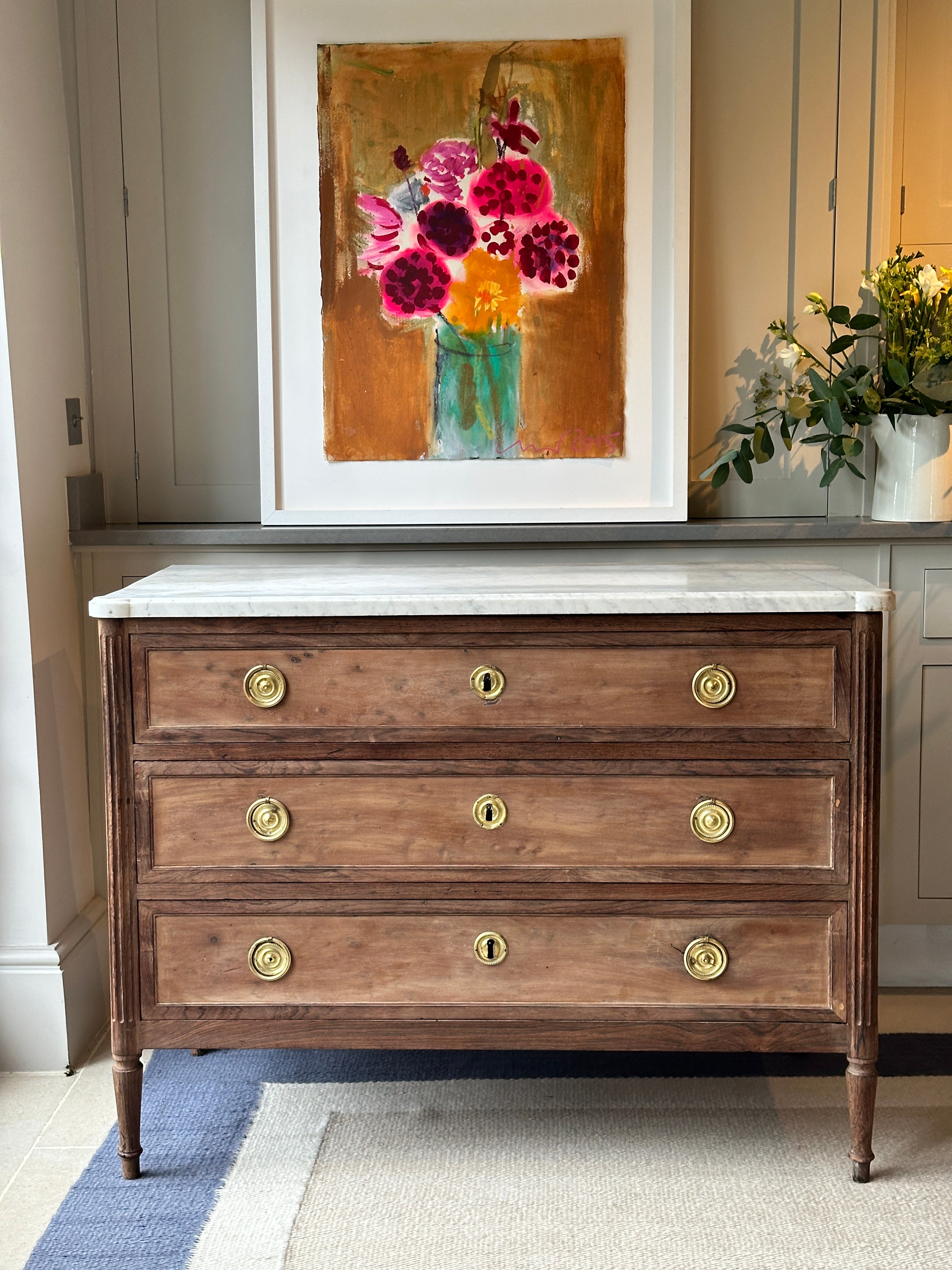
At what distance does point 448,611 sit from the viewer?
5.78 ft

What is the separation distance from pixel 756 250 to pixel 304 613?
4.54ft

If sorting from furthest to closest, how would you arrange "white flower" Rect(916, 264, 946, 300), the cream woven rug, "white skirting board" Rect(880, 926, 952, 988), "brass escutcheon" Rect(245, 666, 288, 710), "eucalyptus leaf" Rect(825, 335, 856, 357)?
"white skirting board" Rect(880, 926, 952, 988)
"eucalyptus leaf" Rect(825, 335, 856, 357)
"white flower" Rect(916, 264, 946, 300)
"brass escutcheon" Rect(245, 666, 288, 710)
the cream woven rug

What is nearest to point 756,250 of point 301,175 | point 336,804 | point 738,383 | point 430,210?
point 738,383

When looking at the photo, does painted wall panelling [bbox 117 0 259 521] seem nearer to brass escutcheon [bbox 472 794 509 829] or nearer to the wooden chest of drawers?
the wooden chest of drawers

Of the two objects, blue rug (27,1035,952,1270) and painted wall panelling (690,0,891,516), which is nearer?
blue rug (27,1035,952,1270)

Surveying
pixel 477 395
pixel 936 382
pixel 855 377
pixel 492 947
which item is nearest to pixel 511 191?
pixel 477 395

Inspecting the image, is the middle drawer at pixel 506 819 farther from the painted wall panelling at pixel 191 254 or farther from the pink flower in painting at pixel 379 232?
the pink flower in painting at pixel 379 232

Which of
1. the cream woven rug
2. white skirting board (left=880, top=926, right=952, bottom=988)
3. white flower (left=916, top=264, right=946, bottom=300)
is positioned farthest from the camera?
white skirting board (left=880, top=926, right=952, bottom=988)

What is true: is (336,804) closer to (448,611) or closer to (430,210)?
(448,611)

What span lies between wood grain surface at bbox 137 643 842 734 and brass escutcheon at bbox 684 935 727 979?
0.37 m

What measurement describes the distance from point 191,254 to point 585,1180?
6.74 ft

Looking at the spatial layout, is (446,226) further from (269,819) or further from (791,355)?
(269,819)

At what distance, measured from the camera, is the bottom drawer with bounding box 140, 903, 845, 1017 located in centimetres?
183

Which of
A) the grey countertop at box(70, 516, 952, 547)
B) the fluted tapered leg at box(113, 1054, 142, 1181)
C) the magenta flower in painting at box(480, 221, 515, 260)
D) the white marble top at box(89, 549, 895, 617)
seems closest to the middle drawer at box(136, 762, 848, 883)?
the white marble top at box(89, 549, 895, 617)
